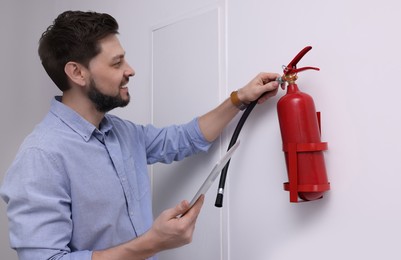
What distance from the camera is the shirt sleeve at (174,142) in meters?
1.25

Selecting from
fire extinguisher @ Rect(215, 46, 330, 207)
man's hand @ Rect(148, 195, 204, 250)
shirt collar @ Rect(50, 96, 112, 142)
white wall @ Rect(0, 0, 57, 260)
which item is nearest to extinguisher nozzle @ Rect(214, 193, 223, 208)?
man's hand @ Rect(148, 195, 204, 250)

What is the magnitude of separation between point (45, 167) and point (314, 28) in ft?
2.60

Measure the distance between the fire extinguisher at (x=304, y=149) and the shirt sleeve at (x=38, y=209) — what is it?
1.84ft

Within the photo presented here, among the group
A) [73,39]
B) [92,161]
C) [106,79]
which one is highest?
[73,39]

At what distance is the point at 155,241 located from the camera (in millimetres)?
919

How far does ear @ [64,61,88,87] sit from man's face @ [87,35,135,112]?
3cm

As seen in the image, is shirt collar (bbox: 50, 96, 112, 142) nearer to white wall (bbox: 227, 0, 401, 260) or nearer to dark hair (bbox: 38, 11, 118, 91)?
dark hair (bbox: 38, 11, 118, 91)

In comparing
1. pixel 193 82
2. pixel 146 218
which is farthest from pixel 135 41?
pixel 146 218

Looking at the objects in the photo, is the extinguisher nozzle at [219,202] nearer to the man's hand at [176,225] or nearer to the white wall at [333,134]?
the man's hand at [176,225]

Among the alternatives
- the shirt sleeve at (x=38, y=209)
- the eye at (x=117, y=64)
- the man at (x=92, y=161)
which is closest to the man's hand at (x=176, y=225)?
the man at (x=92, y=161)

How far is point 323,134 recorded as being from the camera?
3.16 ft

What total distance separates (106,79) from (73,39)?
16 cm

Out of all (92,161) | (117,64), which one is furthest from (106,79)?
(92,161)

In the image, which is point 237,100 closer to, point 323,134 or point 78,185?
point 323,134
